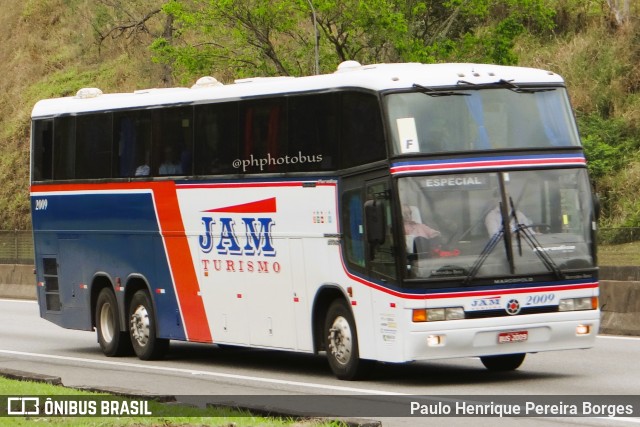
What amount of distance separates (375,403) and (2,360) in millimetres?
8363

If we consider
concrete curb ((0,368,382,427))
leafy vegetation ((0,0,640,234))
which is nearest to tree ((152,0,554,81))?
leafy vegetation ((0,0,640,234))

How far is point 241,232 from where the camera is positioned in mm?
17922

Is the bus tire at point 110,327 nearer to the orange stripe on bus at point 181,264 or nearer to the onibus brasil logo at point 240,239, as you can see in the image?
the orange stripe on bus at point 181,264

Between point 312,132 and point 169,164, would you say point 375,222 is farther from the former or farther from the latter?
point 169,164

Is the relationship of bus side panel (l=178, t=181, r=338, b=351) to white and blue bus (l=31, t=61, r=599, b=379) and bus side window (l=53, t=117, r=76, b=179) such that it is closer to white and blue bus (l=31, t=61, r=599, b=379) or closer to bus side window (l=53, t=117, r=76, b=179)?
white and blue bus (l=31, t=61, r=599, b=379)

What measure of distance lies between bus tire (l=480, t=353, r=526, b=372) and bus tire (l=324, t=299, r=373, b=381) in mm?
1652

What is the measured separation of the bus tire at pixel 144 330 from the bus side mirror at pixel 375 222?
6.04 m

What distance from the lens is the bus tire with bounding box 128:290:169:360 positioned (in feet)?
66.2

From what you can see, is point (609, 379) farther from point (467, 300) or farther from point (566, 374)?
point (467, 300)

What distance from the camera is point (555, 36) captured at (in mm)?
45125

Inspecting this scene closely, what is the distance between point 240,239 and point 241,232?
4.4 inches

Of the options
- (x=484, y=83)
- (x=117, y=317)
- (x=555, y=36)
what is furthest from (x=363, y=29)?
(x=484, y=83)

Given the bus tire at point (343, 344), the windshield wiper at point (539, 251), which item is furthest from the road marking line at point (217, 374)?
the windshield wiper at point (539, 251)

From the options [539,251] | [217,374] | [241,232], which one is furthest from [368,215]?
[217,374]
